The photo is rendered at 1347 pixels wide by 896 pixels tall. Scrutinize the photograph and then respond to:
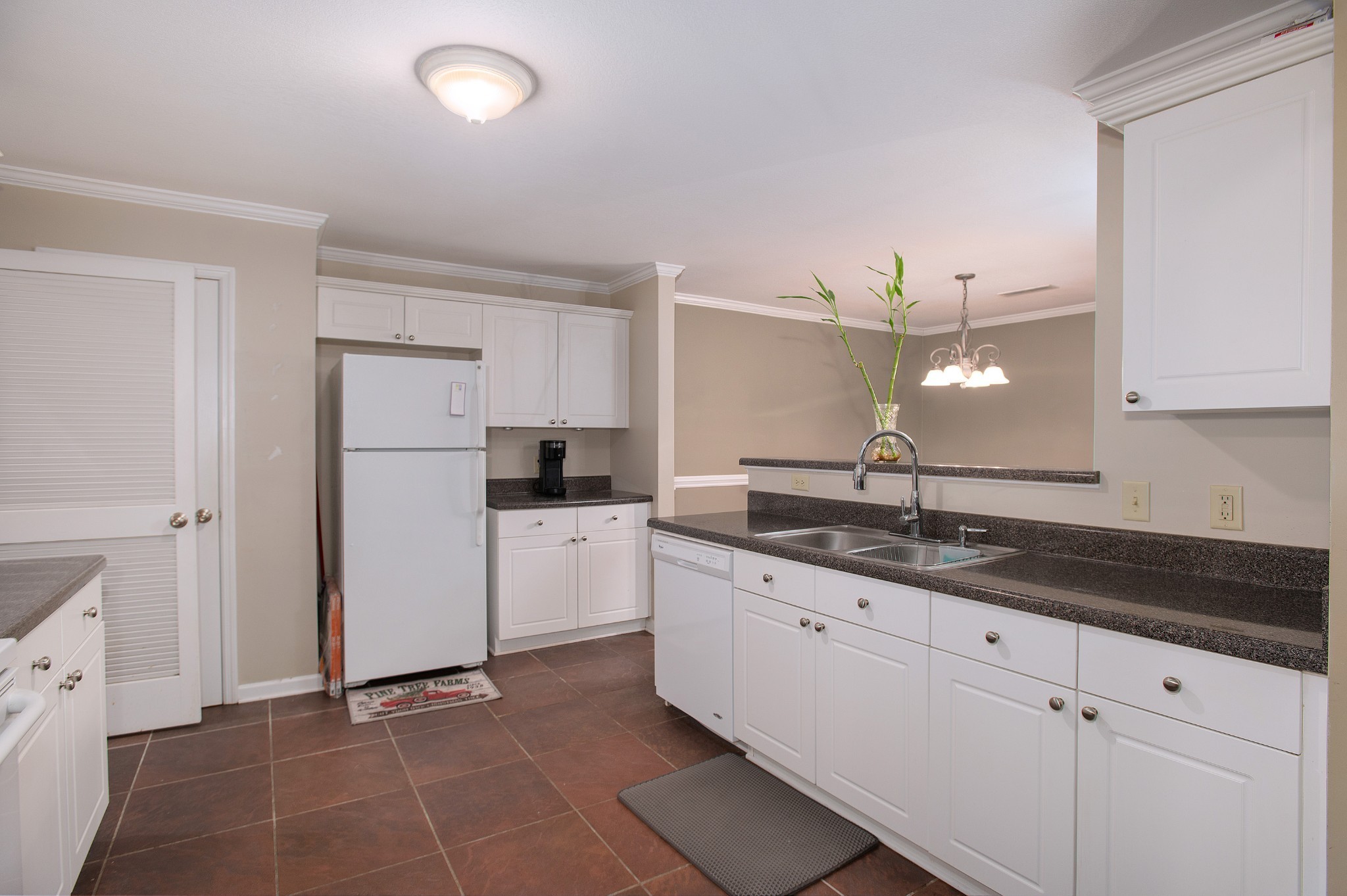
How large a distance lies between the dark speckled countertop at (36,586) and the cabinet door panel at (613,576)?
7.96 feet

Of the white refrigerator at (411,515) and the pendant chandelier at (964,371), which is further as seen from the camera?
the pendant chandelier at (964,371)

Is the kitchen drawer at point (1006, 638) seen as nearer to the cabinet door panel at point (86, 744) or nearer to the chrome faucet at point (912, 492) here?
the chrome faucet at point (912, 492)

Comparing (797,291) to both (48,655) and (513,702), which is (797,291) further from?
(48,655)

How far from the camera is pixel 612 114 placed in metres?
2.33

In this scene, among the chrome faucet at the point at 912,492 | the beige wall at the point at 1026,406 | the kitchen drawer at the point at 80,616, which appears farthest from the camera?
the beige wall at the point at 1026,406

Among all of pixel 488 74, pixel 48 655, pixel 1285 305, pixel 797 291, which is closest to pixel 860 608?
pixel 1285 305

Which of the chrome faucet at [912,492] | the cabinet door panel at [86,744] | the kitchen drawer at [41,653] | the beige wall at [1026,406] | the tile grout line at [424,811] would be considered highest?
the beige wall at [1026,406]

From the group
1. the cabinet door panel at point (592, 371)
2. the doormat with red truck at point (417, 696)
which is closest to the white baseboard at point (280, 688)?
the doormat with red truck at point (417, 696)

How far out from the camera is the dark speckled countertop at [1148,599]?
127cm

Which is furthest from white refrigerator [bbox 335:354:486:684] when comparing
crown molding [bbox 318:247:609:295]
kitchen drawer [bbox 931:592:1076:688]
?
kitchen drawer [bbox 931:592:1076:688]

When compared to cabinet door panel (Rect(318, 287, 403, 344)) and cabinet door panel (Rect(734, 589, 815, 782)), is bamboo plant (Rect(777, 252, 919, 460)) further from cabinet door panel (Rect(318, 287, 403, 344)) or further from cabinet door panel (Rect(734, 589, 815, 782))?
cabinet door panel (Rect(318, 287, 403, 344))

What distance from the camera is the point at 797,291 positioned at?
5.21 metres

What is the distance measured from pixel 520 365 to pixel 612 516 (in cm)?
109

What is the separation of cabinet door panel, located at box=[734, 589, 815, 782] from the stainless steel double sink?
0.25 m
